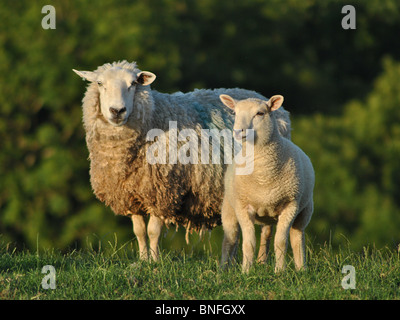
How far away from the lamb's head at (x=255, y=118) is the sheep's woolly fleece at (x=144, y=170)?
1.54 m

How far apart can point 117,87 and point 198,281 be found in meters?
2.17

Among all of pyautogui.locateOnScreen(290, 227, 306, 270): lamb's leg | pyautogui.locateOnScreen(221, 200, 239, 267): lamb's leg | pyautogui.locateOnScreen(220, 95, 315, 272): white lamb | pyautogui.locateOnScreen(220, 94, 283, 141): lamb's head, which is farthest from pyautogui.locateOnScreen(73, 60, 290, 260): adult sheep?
pyautogui.locateOnScreen(220, 94, 283, 141): lamb's head

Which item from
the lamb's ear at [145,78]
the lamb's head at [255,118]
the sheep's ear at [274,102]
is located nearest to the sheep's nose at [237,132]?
the lamb's head at [255,118]

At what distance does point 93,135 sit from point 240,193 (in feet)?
6.21

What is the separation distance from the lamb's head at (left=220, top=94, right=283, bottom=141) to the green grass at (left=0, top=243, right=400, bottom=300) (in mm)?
1066

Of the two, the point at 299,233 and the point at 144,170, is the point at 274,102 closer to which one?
the point at 299,233

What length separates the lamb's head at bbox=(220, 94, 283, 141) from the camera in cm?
591

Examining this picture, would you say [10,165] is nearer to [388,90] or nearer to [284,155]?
[388,90]

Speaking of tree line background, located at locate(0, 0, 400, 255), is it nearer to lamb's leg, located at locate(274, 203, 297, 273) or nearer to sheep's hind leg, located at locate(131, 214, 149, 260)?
sheep's hind leg, located at locate(131, 214, 149, 260)

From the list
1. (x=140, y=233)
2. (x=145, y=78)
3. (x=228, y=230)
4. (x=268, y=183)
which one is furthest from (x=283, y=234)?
(x=145, y=78)

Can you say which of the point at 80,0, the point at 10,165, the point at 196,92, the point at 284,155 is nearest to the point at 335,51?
the point at 80,0

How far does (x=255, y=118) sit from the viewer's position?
6.00m

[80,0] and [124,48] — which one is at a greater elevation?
[80,0]

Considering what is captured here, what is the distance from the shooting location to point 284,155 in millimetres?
6254
